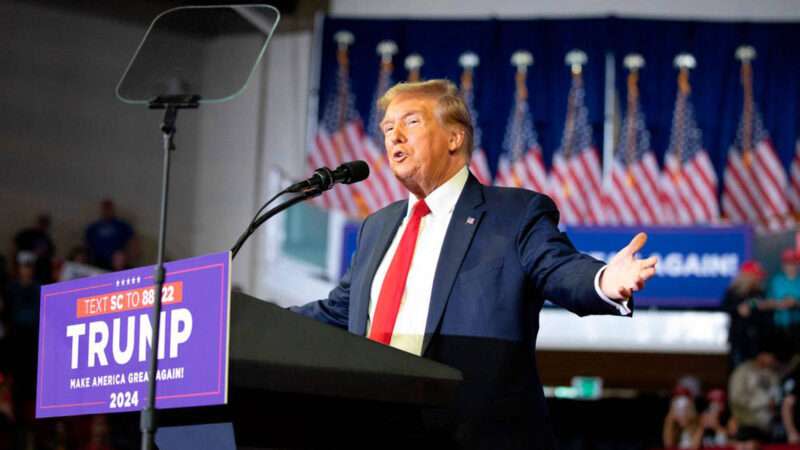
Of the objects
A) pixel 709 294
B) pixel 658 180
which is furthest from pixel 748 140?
pixel 709 294

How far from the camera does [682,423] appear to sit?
9219 mm

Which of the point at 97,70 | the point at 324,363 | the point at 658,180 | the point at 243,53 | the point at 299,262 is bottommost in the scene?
the point at 324,363

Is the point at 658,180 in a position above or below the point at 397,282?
above

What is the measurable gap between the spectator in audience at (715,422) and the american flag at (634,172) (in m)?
2.35

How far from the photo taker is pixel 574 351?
39.3 feet

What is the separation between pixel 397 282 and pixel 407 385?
497mm

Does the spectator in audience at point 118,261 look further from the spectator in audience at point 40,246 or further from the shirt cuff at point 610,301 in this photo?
the shirt cuff at point 610,301

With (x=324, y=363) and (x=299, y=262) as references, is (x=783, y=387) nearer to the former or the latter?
(x=299, y=262)

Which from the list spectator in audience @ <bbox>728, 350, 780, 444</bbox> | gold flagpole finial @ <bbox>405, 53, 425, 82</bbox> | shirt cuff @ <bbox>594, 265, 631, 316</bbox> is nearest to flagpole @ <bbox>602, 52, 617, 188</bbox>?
gold flagpole finial @ <bbox>405, 53, 425, 82</bbox>

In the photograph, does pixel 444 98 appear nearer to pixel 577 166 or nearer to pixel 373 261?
pixel 373 261

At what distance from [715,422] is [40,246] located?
610cm

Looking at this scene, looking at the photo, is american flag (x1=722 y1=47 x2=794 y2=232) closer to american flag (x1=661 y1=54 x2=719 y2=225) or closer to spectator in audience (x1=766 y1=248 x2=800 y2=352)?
american flag (x1=661 y1=54 x2=719 y2=225)

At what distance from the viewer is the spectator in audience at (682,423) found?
9.16 m

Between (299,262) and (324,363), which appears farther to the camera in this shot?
(299,262)
